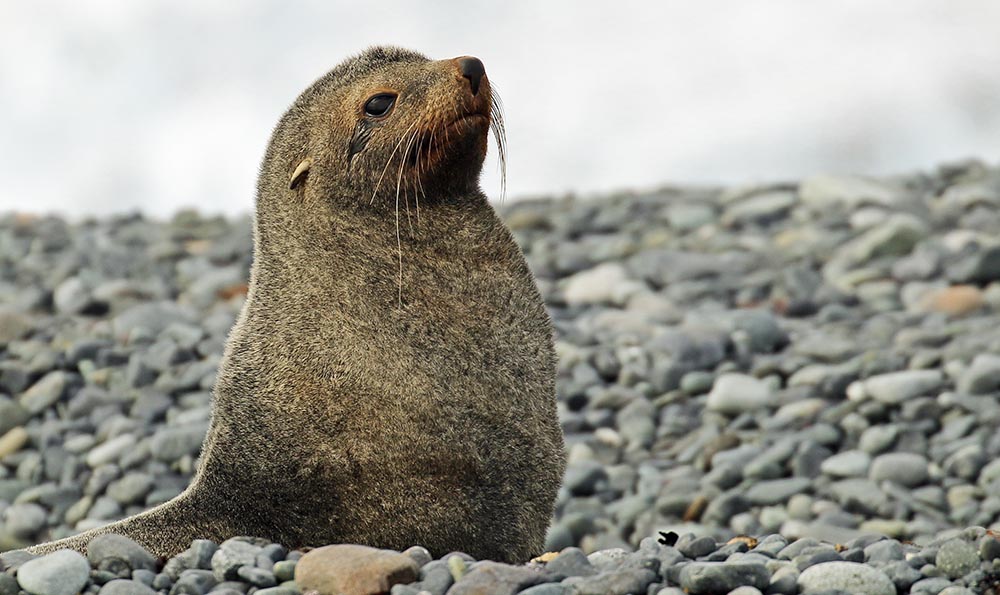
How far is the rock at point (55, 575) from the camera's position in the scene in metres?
4.95

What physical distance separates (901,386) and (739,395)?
1.10m

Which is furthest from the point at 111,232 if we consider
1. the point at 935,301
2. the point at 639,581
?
the point at 639,581

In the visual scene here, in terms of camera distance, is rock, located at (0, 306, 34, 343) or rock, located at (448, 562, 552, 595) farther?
rock, located at (0, 306, 34, 343)

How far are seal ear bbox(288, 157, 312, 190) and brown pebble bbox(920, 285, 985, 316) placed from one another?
7.73 meters

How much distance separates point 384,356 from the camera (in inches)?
216

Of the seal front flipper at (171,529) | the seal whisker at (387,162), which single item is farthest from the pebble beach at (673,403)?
the seal whisker at (387,162)

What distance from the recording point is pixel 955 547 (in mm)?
4902

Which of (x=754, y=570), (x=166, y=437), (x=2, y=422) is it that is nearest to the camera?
(x=754, y=570)

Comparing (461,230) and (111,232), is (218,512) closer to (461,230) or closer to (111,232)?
(461,230)

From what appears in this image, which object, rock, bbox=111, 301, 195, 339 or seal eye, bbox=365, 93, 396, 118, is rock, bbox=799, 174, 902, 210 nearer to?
rock, bbox=111, 301, 195, 339

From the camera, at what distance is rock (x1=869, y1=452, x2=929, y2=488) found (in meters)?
9.23

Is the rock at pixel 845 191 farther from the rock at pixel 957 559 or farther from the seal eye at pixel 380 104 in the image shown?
the rock at pixel 957 559

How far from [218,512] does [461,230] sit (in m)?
1.44

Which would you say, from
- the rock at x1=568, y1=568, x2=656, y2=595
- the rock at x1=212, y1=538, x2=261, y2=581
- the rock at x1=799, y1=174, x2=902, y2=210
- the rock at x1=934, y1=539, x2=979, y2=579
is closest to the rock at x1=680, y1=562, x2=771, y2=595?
the rock at x1=568, y1=568, x2=656, y2=595
